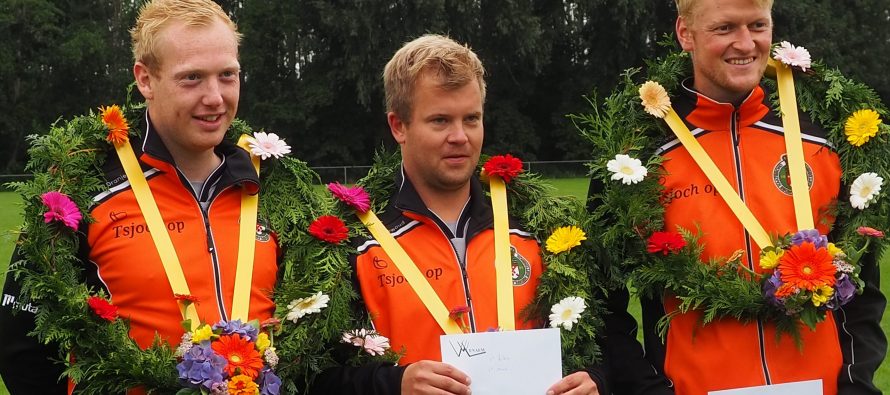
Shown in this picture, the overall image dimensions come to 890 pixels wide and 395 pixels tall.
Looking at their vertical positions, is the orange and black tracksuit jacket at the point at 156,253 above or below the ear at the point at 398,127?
below

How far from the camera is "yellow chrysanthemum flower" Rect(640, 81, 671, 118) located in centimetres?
416

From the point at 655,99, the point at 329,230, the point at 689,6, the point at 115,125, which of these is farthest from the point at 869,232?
the point at 115,125

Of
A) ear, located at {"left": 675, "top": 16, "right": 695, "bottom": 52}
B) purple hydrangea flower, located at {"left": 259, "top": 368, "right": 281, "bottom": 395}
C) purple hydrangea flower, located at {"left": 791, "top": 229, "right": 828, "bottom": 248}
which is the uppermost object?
ear, located at {"left": 675, "top": 16, "right": 695, "bottom": 52}

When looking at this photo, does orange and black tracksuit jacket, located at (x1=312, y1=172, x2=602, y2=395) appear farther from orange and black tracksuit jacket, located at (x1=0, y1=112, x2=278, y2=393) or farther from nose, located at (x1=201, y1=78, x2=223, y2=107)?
nose, located at (x1=201, y1=78, x2=223, y2=107)

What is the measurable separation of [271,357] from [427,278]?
0.71 m

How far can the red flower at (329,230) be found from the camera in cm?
391

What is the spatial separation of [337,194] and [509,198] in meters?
0.75

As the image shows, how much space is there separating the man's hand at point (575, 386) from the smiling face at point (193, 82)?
5.29 ft

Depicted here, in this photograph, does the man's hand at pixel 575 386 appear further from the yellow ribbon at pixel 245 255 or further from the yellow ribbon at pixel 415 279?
the yellow ribbon at pixel 245 255

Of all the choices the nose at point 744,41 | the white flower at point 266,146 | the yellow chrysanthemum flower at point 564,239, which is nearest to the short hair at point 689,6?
the nose at point 744,41

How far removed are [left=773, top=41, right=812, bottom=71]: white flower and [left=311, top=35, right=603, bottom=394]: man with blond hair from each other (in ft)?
4.42

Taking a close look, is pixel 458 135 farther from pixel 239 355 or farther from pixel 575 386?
pixel 239 355

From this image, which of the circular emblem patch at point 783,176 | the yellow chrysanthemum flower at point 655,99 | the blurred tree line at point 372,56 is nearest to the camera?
the circular emblem patch at point 783,176

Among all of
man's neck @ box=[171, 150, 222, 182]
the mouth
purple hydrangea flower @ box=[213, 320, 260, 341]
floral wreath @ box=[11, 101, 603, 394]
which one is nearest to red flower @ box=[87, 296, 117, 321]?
floral wreath @ box=[11, 101, 603, 394]
